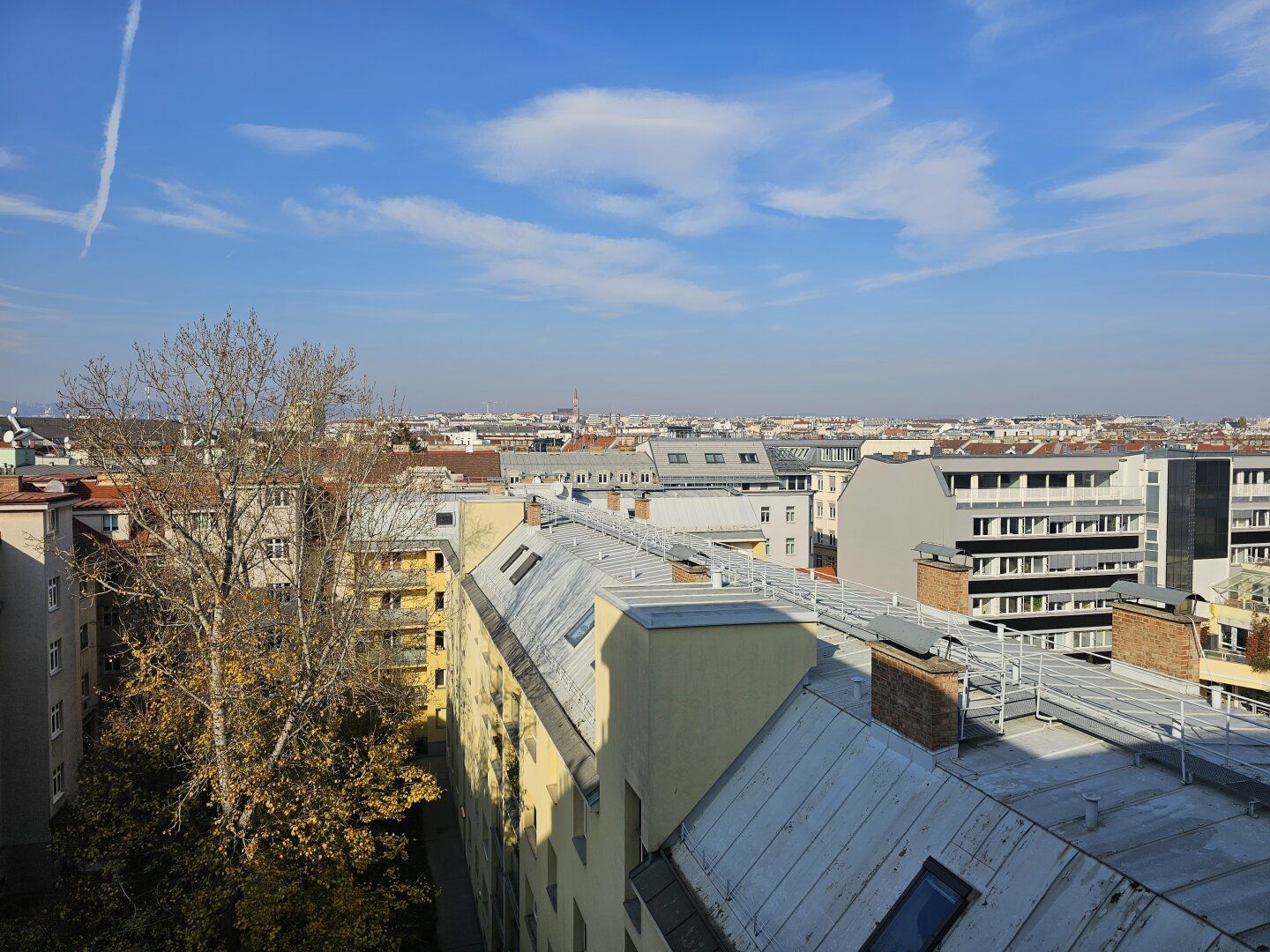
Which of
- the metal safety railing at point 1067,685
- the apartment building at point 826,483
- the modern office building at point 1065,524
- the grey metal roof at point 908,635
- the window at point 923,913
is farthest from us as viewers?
the apartment building at point 826,483

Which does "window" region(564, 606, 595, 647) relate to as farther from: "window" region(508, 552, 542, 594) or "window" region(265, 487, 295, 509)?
"window" region(265, 487, 295, 509)

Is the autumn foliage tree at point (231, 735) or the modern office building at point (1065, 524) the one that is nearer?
the autumn foliage tree at point (231, 735)

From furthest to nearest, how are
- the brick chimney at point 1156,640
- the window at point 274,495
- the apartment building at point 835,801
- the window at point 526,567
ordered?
the window at point 526,567, the window at point 274,495, the brick chimney at point 1156,640, the apartment building at point 835,801

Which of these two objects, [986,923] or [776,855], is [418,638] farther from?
[986,923]

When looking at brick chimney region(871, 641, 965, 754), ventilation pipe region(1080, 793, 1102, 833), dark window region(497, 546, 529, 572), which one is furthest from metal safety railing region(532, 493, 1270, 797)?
dark window region(497, 546, 529, 572)

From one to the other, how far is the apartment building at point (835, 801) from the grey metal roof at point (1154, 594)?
1.35 metres

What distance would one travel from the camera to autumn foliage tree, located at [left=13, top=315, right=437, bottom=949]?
19094 mm

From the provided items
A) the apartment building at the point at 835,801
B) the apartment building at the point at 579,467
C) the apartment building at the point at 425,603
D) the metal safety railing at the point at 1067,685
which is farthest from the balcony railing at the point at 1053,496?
the apartment building at the point at 579,467

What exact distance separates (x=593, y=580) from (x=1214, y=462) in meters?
53.6

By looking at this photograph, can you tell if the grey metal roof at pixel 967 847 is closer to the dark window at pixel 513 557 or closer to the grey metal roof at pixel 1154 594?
the grey metal roof at pixel 1154 594

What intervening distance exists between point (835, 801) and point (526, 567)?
1950 centimetres

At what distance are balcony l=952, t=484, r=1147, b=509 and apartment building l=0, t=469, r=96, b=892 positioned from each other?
46896 millimetres

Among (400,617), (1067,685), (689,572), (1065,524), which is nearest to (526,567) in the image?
(689,572)

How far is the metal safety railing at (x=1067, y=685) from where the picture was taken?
9203 millimetres
